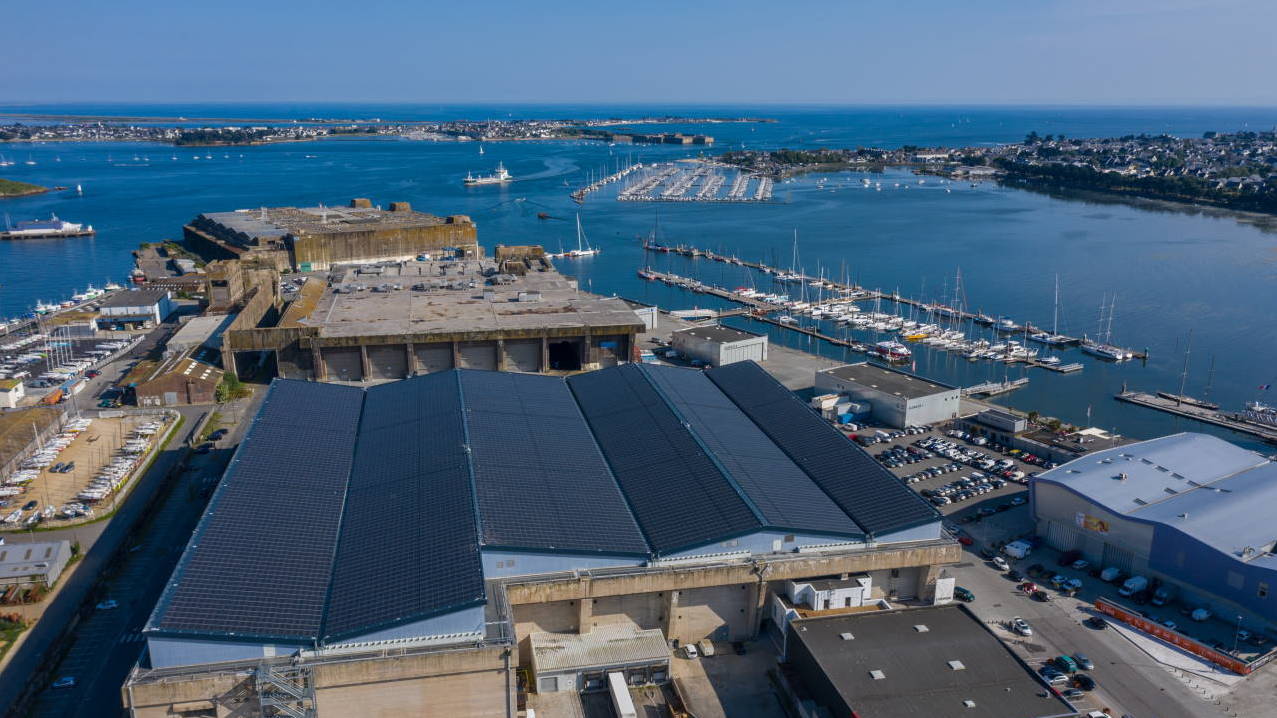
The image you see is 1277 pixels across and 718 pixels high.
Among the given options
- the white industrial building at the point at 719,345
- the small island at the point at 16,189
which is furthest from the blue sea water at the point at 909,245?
the white industrial building at the point at 719,345

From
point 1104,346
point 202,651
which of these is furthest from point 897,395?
point 202,651

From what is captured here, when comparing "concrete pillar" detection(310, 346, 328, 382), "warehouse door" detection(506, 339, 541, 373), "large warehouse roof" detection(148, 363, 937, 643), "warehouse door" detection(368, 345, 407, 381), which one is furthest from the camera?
"warehouse door" detection(506, 339, 541, 373)

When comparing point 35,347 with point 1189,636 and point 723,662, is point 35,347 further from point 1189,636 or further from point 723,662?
point 1189,636

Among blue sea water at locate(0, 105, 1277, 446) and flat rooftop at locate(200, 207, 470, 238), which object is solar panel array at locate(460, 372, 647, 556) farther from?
flat rooftop at locate(200, 207, 470, 238)

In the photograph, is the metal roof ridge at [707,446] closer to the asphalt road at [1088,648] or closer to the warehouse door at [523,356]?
the asphalt road at [1088,648]

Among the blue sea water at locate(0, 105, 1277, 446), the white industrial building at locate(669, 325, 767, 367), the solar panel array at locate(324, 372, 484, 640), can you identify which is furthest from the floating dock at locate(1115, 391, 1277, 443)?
the solar panel array at locate(324, 372, 484, 640)

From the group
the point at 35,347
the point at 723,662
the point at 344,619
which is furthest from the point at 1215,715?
the point at 35,347
